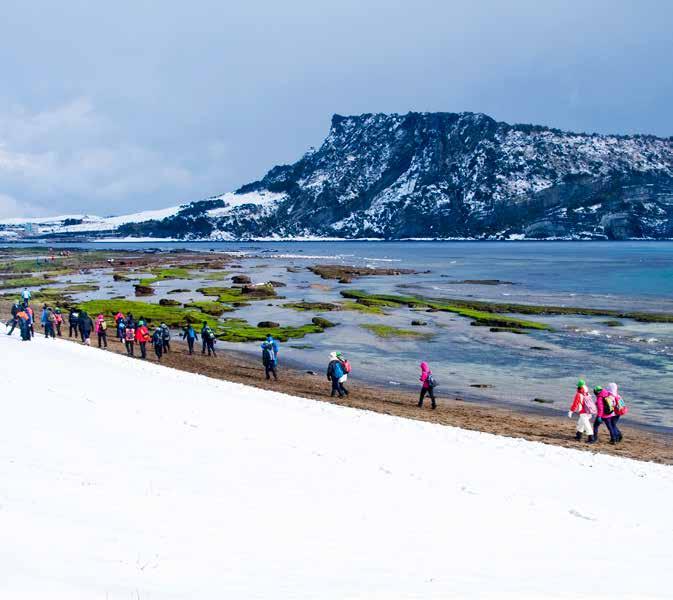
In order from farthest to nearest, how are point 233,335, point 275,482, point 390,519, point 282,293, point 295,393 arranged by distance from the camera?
point 282,293
point 233,335
point 295,393
point 275,482
point 390,519

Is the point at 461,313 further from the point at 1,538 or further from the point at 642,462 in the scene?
the point at 1,538

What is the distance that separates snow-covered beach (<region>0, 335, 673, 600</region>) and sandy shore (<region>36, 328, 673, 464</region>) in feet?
10.7

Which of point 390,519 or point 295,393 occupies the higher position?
point 390,519

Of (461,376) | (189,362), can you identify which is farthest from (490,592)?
(189,362)

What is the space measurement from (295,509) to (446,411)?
16764 mm

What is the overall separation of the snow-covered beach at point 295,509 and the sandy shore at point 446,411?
325 centimetres

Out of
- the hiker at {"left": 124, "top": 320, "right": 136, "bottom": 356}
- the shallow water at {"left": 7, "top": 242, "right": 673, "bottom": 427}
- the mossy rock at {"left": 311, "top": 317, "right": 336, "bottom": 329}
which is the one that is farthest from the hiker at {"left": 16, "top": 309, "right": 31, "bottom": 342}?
the mossy rock at {"left": 311, "top": 317, "right": 336, "bottom": 329}

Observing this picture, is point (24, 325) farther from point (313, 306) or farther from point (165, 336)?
point (313, 306)

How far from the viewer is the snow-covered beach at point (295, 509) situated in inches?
289

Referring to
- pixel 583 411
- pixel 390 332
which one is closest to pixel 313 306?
→ pixel 390 332

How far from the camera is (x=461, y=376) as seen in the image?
34750mm

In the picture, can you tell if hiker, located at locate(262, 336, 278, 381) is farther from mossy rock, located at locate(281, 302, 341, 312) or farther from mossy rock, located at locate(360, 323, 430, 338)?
mossy rock, located at locate(281, 302, 341, 312)

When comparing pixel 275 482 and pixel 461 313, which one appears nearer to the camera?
pixel 275 482

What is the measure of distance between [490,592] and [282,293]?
7215cm
